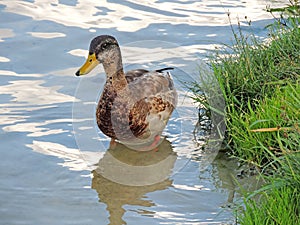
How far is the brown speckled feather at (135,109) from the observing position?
5426mm

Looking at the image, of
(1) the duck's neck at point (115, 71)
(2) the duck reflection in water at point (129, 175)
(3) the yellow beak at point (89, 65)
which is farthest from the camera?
(1) the duck's neck at point (115, 71)

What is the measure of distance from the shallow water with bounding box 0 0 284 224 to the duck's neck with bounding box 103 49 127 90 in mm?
518

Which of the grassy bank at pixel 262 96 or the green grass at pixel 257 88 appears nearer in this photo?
the grassy bank at pixel 262 96

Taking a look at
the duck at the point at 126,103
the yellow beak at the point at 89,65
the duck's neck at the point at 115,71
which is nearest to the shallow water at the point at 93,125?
the duck at the point at 126,103

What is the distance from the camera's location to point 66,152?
5516 mm

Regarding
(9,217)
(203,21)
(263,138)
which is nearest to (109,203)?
(9,217)

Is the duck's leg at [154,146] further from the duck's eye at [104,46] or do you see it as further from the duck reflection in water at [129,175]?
the duck's eye at [104,46]

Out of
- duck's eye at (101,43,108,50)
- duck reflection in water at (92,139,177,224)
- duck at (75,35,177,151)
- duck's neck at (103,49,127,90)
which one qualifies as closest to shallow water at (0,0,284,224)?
duck reflection in water at (92,139,177,224)

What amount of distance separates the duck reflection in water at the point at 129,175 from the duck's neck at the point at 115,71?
51 cm

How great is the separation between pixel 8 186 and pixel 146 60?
8.36ft

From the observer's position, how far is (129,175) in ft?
17.2

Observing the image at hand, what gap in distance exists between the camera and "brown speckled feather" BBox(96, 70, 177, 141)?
5.43 m

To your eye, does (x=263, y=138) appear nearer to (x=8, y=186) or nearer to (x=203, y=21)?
(x=8, y=186)

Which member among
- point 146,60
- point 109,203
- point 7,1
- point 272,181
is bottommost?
point 109,203
